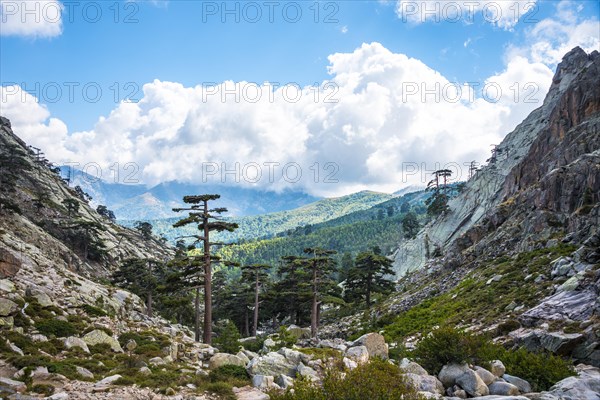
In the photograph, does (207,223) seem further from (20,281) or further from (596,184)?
(596,184)

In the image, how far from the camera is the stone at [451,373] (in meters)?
12.6

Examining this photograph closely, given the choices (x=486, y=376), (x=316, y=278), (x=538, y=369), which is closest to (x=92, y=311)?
(x=316, y=278)

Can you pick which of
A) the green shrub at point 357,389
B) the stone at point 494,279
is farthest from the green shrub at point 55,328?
the stone at point 494,279

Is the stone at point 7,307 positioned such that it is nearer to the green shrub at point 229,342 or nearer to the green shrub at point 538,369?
the green shrub at point 229,342

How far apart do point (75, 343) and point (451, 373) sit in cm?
1654

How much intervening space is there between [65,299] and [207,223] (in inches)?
439

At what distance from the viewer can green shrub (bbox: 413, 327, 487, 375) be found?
13312 mm

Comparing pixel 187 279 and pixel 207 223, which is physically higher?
pixel 207 223

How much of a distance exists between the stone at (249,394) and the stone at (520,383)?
8.08 meters

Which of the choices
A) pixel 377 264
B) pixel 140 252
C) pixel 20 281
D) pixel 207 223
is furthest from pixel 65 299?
pixel 140 252

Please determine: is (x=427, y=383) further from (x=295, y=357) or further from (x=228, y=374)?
(x=228, y=374)

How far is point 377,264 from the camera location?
56656 millimetres

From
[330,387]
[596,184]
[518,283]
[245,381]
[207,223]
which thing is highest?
[596,184]

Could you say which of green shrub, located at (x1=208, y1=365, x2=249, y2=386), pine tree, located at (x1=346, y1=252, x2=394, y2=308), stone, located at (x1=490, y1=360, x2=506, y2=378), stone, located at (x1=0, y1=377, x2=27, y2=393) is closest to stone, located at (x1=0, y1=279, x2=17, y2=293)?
stone, located at (x1=0, y1=377, x2=27, y2=393)
